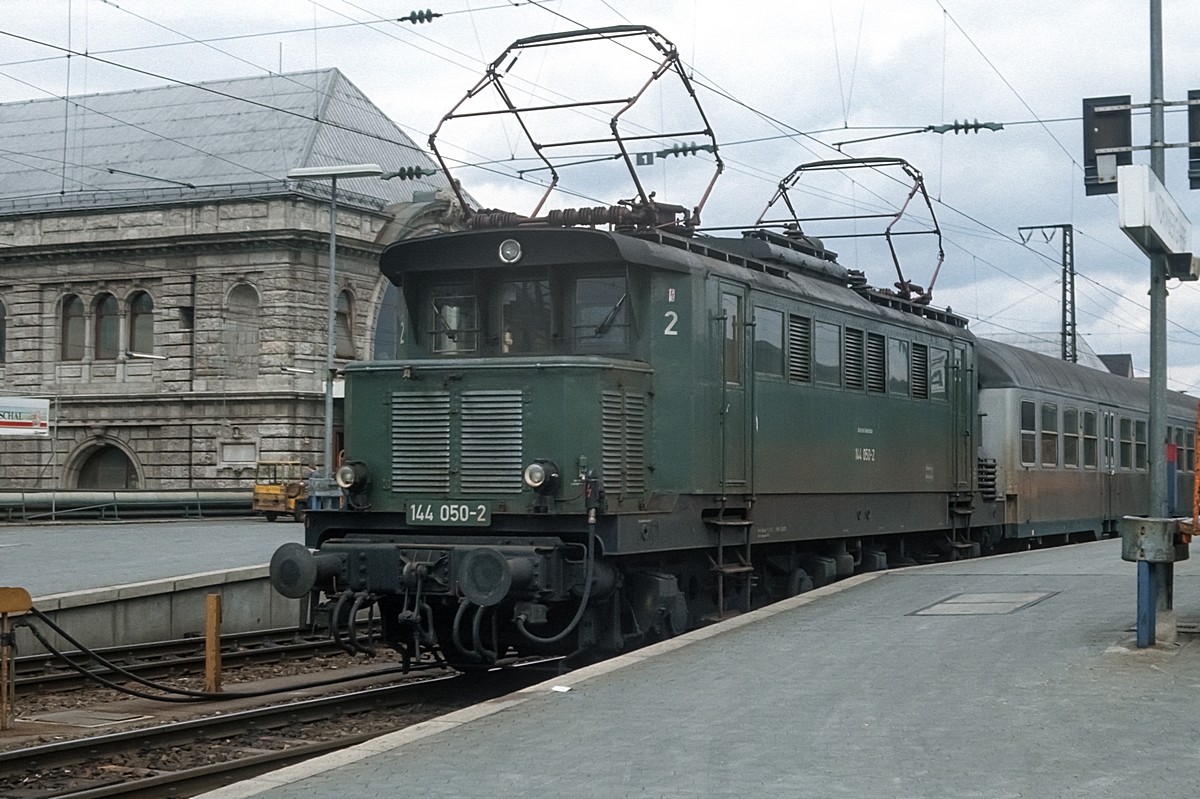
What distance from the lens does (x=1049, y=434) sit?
22.7 metres

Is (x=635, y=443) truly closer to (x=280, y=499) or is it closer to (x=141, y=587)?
(x=141, y=587)

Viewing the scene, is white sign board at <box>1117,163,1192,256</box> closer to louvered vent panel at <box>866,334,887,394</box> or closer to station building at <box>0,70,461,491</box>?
louvered vent panel at <box>866,334,887,394</box>

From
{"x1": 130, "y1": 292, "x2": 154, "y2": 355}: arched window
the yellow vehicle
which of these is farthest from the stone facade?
the yellow vehicle

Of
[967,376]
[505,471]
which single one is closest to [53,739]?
[505,471]

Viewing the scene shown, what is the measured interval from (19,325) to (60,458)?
478cm

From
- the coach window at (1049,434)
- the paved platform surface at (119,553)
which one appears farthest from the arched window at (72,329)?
the coach window at (1049,434)

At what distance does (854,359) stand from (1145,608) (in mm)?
5361

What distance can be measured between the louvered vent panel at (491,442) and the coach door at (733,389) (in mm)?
2057

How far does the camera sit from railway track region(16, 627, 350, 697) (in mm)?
14070

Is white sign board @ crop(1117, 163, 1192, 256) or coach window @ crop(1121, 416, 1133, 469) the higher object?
white sign board @ crop(1117, 163, 1192, 256)

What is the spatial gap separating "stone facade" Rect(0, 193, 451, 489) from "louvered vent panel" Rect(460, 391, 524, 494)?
32.8m

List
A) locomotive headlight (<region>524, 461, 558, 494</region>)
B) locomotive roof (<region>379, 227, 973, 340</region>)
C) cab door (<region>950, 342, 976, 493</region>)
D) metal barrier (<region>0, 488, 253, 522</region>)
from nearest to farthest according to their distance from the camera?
1. locomotive headlight (<region>524, 461, 558, 494</region>)
2. locomotive roof (<region>379, 227, 973, 340</region>)
3. cab door (<region>950, 342, 976, 493</region>)
4. metal barrier (<region>0, 488, 253, 522</region>)

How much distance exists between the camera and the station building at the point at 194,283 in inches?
1740

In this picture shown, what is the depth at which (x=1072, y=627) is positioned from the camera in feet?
38.7
